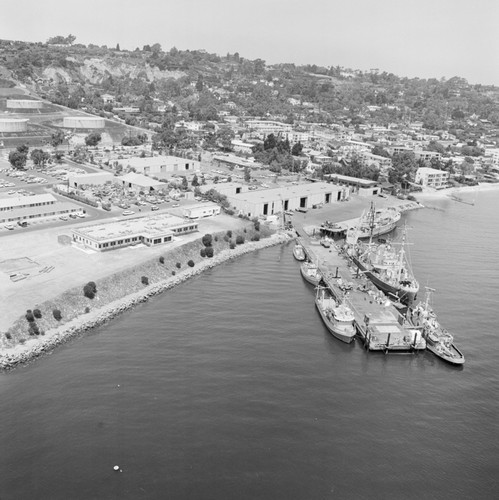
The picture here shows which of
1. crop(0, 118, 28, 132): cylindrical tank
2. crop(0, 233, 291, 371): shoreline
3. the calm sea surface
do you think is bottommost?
the calm sea surface

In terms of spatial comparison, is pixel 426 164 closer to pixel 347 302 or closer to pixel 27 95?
pixel 347 302

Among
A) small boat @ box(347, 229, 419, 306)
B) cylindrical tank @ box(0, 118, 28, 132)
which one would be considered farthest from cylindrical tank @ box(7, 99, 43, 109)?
small boat @ box(347, 229, 419, 306)

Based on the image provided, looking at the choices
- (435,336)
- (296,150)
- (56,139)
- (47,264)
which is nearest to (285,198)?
(47,264)

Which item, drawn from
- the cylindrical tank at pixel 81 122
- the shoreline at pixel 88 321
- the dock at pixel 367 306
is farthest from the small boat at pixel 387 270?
the cylindrical tank at pixel 81 122

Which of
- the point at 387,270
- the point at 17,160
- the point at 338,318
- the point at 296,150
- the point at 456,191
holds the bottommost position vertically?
the point at 338,318

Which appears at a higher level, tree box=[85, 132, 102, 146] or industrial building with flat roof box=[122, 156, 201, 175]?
tree box=[85, 132, 102, 146]

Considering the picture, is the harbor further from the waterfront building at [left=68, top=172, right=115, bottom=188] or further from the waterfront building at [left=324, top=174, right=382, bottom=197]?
the waterfront building at [left=68, top=172, right=115, bottom=188]

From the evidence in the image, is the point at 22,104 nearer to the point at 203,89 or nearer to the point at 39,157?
the point at 39,157
